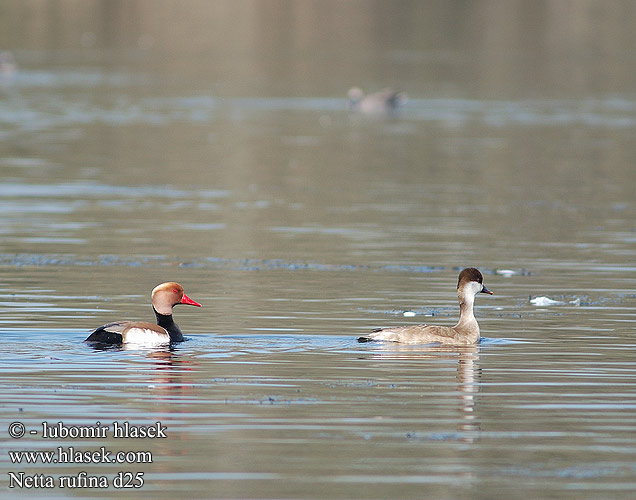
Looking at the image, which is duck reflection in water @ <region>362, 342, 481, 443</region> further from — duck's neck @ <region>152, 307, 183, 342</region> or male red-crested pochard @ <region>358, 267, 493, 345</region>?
duck's neck @ <region>152, 307, 183, 342</region>

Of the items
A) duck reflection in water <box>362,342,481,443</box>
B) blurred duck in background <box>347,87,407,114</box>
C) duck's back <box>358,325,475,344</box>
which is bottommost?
duck reflection in water <box>362,342,481,443</box>

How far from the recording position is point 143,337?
14359mm

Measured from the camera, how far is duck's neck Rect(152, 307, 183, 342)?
1466 centimetres

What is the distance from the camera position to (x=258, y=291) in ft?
60.6

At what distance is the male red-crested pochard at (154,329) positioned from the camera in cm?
1405

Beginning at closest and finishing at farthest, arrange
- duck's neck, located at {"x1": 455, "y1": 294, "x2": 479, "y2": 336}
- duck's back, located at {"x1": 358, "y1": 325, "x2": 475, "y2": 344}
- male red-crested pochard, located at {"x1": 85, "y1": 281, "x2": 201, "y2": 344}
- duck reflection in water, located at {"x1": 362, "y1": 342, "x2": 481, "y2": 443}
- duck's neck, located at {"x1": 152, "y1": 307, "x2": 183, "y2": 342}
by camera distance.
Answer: duck reflection in water, located at {"x1": 362, "y1": 342, "x2": 481, "y2": 443}
male red-crested pochard, located at {"x1": 85, "y1": 281, "x2": 201, "y2": 344}
duck's back, located at {"x1": 358, "y1": 325, "x2": 475, "y2": 344}
duck's neck, located at {"x1": 152, "y1": 307, "x2": 183, "y2": 342}
duck's neck, located at {"x1": 455, "y1": 294, "x2": 479, "y2": 336}

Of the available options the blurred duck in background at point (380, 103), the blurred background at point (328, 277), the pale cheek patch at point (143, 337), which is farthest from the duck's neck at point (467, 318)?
the blurred duck in background at point (380, 103)

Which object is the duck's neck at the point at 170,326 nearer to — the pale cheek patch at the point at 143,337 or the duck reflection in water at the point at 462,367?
the pale cheek patch at the point at 143,337

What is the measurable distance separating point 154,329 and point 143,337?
0.14 meters

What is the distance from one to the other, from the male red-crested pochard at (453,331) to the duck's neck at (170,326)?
1791 mm

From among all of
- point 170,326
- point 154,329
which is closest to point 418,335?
point 170,326

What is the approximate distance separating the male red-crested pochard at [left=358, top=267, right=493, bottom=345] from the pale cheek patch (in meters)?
1.94

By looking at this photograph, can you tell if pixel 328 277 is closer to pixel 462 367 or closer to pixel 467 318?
pixel 467 318

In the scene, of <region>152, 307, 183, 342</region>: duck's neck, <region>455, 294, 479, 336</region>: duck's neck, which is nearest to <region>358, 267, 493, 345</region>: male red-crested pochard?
<region>455, 294, 479, 336</region>: duck's neck
